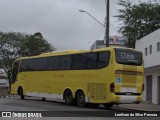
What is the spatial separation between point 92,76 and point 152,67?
9.52m

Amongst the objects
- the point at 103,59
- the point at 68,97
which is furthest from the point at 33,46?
the point at 103,59

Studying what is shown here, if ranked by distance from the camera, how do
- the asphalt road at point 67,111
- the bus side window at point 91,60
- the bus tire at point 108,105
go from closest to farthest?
1. the asphalt road at point 67,111
2. the bus side window at point 91,60
3. the bus tire at point 108,105

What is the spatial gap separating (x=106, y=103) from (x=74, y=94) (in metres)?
2.98

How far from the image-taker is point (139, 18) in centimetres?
5203

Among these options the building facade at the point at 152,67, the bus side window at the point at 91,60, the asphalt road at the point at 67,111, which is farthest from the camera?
the building facade at the point at 152,67

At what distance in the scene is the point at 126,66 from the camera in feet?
80.8

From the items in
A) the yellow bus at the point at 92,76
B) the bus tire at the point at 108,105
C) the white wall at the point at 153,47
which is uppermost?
the white wall at the point at 153,47

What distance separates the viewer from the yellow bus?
80.0 feet

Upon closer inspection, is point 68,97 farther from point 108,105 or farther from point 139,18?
point 139,18

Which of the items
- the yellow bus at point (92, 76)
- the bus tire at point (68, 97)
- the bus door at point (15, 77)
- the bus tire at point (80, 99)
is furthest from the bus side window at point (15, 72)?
the bus tire at point (80, 99)

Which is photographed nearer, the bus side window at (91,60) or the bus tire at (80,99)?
the bus side window at (91,60)

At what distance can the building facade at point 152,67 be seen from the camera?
34406mm

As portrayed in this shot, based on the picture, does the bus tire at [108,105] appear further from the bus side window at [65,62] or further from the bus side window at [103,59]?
the bus side window at [65,62]

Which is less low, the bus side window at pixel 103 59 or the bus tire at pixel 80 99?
the bus side window at pixel 103 59
